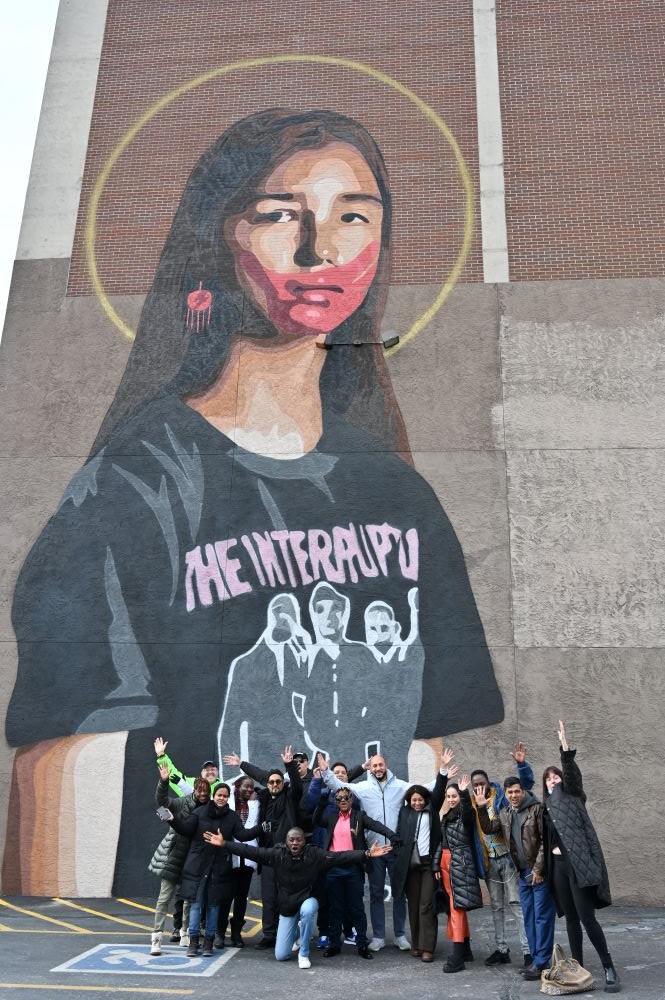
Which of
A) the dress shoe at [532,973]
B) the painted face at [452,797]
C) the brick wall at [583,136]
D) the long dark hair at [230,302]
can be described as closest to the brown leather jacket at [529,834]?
the painted face at [452,797]

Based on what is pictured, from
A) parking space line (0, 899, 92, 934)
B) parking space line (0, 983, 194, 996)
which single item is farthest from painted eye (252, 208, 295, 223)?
parking space line (0, 983, 194, 996)

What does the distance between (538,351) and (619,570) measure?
361cm

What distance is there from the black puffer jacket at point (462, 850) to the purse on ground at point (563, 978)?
2.85 feet

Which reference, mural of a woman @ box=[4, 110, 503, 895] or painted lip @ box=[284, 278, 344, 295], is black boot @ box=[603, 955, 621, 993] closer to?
mural of a woman @ box=[4, 110, 503, 895]

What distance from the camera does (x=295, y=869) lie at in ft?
26.3

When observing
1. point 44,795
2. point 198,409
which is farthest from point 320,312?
point 44,795

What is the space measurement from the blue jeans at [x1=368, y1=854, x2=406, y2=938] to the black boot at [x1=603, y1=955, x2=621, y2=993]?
6.65 ft

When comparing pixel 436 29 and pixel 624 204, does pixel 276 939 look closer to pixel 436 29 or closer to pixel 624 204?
pixel 624 204

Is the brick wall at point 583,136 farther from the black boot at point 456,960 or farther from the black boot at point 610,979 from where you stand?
the black boot at point 610,979

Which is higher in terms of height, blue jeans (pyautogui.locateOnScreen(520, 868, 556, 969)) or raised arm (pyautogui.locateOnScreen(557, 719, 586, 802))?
raised arm (pyautogui.locateOnScreen(557, 719, 586, 802))

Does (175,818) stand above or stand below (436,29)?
below

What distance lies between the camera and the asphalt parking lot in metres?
7.06

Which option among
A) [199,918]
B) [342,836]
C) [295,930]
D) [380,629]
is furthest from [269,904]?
[380,629]

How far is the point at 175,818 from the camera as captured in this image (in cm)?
820
